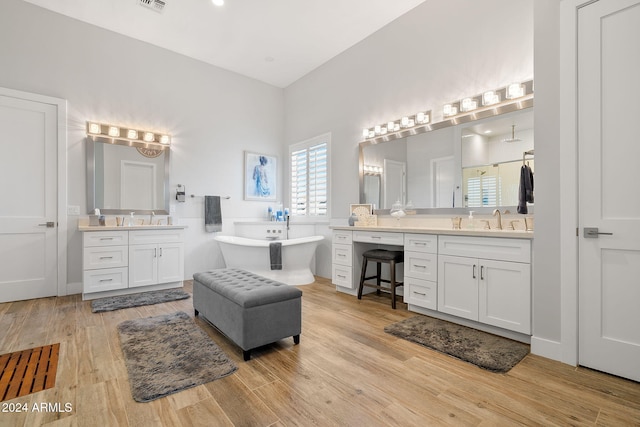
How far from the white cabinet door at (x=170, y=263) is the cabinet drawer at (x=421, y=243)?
320 centimetres

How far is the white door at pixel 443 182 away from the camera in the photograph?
Result: 3529mm

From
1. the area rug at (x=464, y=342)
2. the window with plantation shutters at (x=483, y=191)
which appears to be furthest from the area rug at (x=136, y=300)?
the window with plantation shutters at (x=483, y=191)

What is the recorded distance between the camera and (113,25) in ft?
14.0

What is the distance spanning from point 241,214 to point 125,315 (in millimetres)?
2674

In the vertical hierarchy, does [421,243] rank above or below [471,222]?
below

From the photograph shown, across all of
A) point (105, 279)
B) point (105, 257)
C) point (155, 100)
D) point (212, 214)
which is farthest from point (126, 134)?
point (105, 279)

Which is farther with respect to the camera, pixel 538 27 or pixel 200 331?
pixel 200 331

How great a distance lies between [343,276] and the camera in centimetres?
414

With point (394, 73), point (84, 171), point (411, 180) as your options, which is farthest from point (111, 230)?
point (394, 73)

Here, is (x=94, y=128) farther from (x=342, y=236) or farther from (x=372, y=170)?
(x=372, y=170)

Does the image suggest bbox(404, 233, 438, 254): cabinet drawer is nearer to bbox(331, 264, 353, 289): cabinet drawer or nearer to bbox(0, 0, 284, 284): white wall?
bbox(331, 264, 353, 289): cabinet drawer

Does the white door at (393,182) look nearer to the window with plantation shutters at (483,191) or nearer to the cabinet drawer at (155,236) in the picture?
the window with plantation shutters at (483,191)

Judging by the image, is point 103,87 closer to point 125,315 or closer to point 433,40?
point 125,315

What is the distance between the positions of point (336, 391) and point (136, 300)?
9.98 ft
